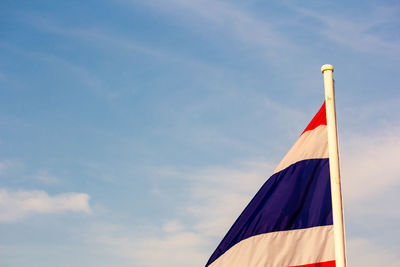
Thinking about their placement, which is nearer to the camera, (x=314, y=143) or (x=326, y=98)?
(x=326, y=98)

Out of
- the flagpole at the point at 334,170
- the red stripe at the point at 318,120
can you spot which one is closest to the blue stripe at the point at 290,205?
the red stripe at the point at 318,120

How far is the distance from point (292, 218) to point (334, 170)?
1.15 m

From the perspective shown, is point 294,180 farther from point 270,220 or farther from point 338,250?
point 338,250

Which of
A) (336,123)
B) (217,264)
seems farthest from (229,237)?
(336,123)

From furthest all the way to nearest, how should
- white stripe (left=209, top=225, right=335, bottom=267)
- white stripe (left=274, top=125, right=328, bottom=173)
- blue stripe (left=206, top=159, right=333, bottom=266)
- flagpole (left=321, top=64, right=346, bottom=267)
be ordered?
white stripe (left=274, top=125, right=328, bottom=173) → blue stripe (left=206, top=159, right=333, bottom=266) → white stripe (left=209, top=225, right=335, bottom=267) → flagpole (left=321, top=64, right=346, bottom=267)

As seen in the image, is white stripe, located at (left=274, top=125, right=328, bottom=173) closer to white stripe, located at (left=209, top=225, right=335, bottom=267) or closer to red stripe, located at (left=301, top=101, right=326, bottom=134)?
red stripe, located at (left=301, top=101, right=326, bottom=134)

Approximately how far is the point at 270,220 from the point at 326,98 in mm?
2046

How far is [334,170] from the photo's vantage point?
6914mm

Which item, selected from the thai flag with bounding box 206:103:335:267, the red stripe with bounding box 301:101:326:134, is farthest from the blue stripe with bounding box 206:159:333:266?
the red stripe with bounding box 301:101:326:134

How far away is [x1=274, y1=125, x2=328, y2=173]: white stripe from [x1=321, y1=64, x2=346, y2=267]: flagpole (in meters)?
0.78

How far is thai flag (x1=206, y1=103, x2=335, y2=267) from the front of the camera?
7.38 meters

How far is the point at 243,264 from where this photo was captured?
734 centimetres

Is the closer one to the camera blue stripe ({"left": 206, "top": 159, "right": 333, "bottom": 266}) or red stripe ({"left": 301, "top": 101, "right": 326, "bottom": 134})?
blue stripe ({"left": 206, "top": 159, "right": 333, "bottom": 266})

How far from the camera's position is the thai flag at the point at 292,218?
7.38 metres
